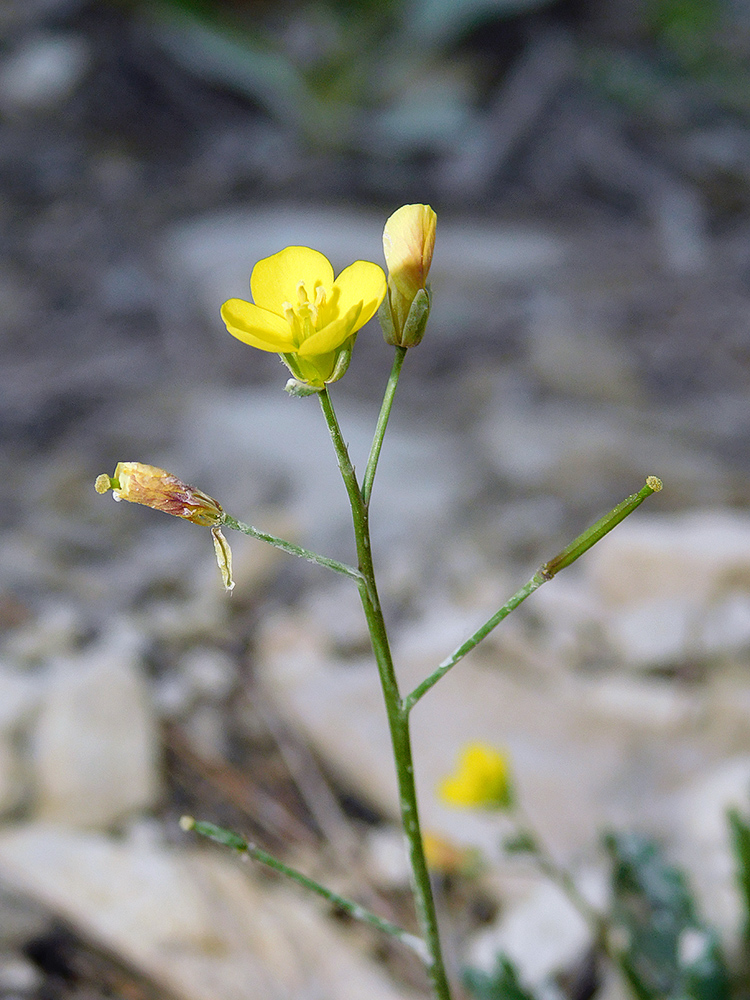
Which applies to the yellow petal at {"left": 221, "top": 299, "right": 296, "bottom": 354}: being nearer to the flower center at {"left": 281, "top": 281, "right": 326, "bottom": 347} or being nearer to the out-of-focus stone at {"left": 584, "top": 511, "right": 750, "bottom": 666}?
the flower center at {"left": 281, "top": 281, "right": 326, "bottom": 347}

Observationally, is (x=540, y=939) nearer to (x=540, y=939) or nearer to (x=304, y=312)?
(x=540, y=939)

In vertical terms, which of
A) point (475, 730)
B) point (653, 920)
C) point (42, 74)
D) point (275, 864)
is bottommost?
point (275, 864)

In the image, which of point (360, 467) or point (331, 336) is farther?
point (360, 467)

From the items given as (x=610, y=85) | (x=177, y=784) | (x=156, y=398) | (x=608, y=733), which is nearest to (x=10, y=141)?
(x=156, y=398)

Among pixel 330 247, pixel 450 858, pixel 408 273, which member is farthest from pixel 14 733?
pixel 330 247

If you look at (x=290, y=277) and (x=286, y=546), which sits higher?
(x=290, y=277)

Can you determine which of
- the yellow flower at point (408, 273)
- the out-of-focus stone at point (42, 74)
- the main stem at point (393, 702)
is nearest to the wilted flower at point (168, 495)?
the main stem at point (393, 702)

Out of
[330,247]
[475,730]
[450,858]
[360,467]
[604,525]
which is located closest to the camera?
[604,525]

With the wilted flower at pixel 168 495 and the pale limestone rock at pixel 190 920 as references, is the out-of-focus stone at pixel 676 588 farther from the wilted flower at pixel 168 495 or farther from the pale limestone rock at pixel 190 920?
the wilted flower at pixel 168 495

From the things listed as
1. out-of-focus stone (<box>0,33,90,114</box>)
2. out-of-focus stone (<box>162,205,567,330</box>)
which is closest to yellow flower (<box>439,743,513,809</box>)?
out-of-focus stone (<box>162,205,567,330</box>)
